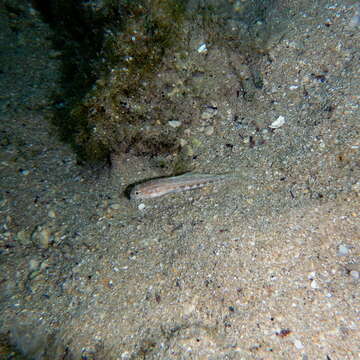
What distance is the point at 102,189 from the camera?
414 cm

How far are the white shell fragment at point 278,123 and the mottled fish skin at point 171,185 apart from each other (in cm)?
112

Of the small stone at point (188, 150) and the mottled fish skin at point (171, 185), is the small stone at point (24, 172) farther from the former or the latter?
the small stone at point (188, 150)

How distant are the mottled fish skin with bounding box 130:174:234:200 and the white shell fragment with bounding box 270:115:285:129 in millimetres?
1122

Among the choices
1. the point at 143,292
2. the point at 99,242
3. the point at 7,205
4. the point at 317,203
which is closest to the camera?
the point at 143,292

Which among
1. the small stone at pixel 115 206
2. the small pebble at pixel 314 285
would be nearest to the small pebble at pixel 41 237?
the small stone at pixel 115 206

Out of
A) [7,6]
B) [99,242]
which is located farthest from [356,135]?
[7,6]

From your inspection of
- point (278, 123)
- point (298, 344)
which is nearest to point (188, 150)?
point (278, 123)

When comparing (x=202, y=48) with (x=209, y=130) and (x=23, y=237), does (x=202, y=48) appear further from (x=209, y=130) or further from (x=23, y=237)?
(x=23, y=237)

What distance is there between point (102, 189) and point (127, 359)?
7.88 ft

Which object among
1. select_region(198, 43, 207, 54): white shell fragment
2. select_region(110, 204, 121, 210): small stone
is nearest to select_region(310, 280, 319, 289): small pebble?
select_region(110, 204, 121, 210): small stone

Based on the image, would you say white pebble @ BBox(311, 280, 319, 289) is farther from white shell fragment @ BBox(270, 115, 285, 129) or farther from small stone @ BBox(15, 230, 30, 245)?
small stone @ BBox(15, 230, 30, 245)

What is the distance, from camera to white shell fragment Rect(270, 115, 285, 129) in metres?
3.98

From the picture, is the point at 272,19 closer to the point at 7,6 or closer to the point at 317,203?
the point at 317,203

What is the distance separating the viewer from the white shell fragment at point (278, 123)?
3977 millimetres
